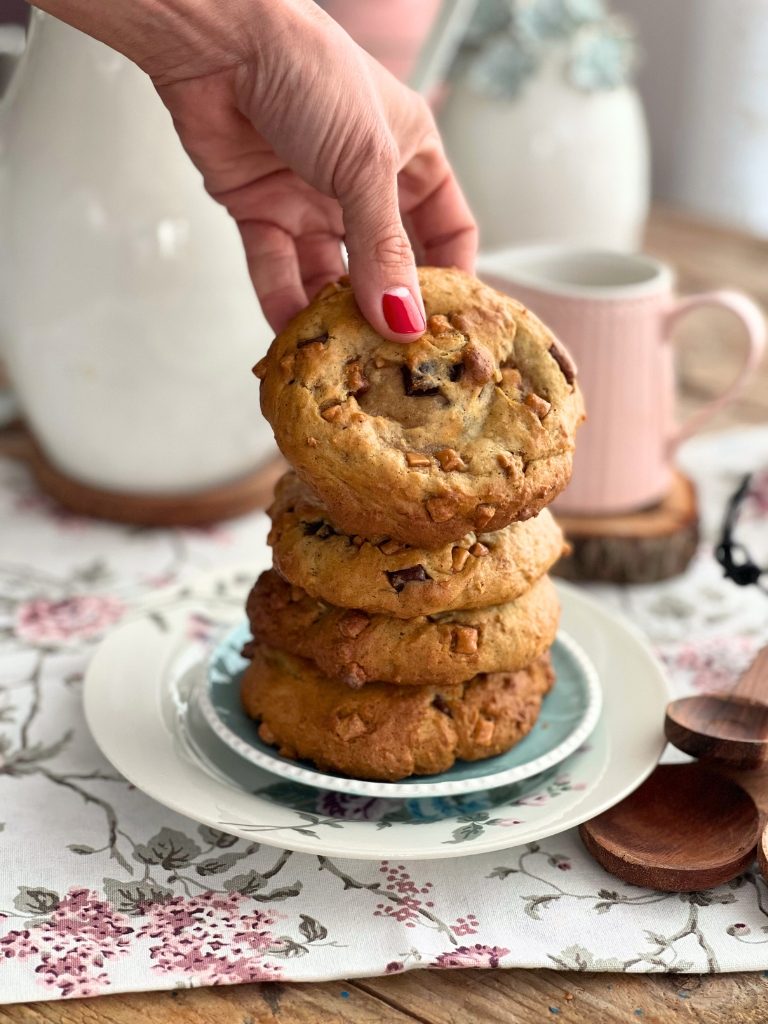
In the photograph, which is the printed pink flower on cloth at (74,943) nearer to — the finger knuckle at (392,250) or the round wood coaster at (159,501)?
the finger knuckle at (392,250)

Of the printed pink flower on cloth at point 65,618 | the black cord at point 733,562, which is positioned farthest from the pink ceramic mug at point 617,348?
the printed pink flower on cloth at point 65,618

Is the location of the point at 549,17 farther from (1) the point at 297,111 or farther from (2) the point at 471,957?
(2) the point at 471,957

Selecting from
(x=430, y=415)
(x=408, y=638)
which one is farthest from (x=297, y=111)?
(x=408, y=638)

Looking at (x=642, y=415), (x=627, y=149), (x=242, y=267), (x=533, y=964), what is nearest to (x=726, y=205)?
(x=627, y=149)

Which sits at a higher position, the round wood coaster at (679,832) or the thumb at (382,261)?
the thumb at (382,261)

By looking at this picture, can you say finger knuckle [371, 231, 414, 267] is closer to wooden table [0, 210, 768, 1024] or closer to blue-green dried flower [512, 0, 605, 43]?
wooden table [0, 210, 768, 1024]

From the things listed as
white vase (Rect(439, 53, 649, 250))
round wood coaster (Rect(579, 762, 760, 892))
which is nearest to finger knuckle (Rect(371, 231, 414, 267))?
A: round wood coaster (Rect(579, 762, 760, 892))
